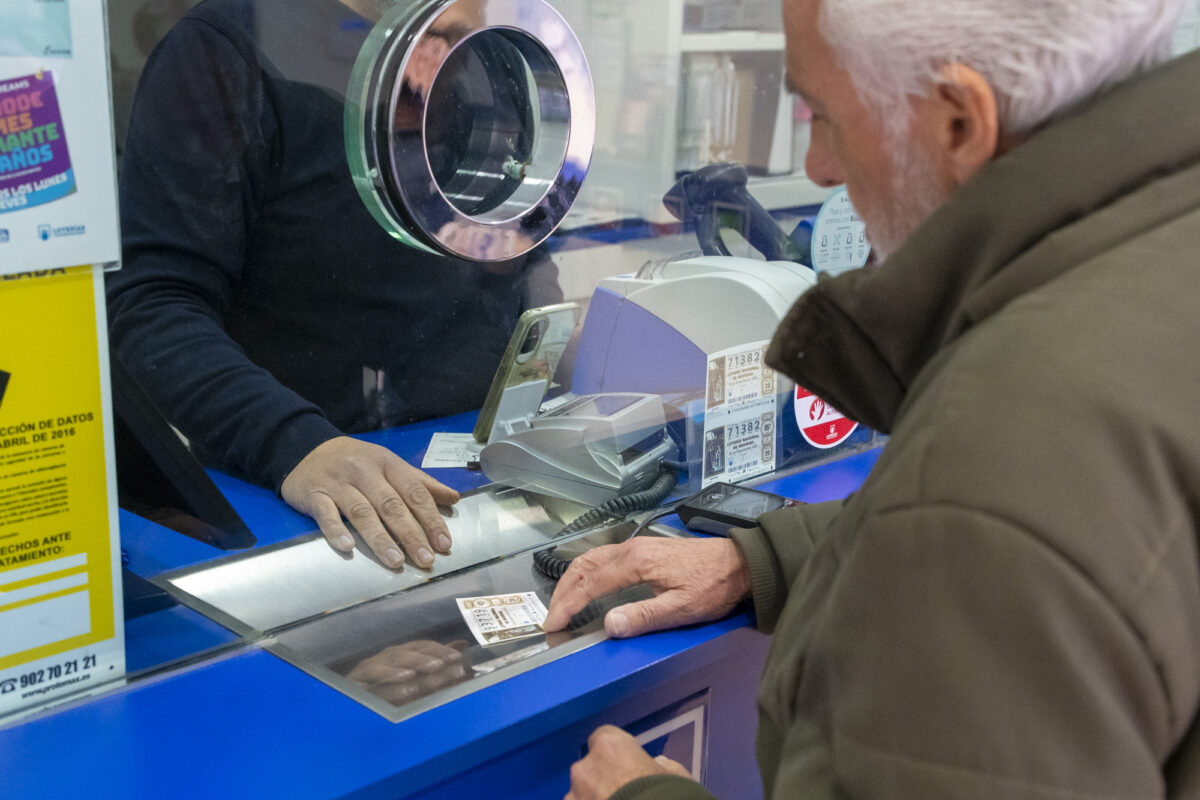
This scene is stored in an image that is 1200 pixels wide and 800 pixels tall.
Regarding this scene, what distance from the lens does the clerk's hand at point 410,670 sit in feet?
3.53

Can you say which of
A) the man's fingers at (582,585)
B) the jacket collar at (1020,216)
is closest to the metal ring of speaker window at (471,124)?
the man's fingers at (582,585)

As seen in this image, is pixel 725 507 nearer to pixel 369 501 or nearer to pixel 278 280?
pixel 369 501

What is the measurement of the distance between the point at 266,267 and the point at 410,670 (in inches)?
21.9

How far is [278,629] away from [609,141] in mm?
846

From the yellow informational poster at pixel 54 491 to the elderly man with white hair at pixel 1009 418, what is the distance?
62cm

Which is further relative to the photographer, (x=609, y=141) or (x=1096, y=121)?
(x=609, y=141)

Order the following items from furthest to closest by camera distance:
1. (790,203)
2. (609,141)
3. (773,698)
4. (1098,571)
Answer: (790,203) → (609,141) → (773,698) → (1098,571)

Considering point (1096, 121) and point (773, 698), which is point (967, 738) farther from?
point (1096, 121)

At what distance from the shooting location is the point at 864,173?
88cm

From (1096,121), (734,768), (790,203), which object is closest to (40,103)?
(1096,121)

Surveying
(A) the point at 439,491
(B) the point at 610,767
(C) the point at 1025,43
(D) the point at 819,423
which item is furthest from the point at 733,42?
(B) the point at 610,767

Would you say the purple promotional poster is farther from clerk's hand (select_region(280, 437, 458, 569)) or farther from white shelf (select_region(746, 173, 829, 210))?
white shelf (select_region(746, 173, 829, 210))

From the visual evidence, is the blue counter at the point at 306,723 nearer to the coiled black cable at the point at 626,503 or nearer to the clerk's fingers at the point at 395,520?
the clerk's fingers at the point at 395,520

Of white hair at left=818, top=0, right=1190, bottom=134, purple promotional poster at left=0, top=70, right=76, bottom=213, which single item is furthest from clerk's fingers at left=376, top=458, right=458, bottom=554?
white hair at left=818, top=0, right=1190, bottom=134
